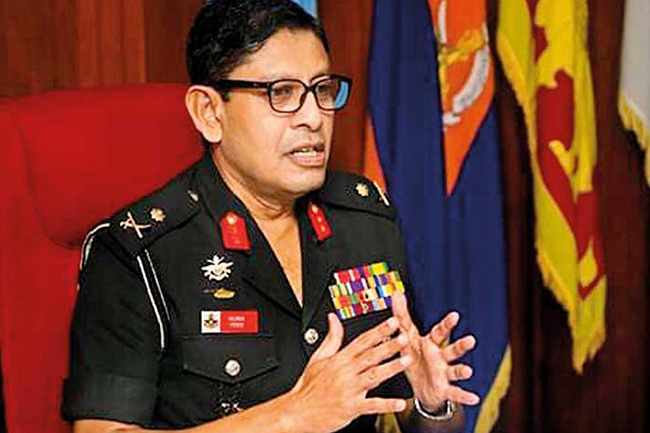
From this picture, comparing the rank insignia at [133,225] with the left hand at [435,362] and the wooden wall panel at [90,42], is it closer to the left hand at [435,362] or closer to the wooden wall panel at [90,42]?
the left hand at [435,362]

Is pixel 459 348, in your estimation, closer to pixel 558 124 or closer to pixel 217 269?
pixel 217 269

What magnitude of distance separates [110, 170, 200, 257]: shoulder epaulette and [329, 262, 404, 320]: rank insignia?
269mm

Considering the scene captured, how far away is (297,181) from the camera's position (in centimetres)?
182

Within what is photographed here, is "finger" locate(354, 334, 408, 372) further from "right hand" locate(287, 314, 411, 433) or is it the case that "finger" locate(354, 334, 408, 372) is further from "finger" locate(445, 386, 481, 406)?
"finger" locate(445, 386, 481, 406)

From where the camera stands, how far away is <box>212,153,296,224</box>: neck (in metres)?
1.88

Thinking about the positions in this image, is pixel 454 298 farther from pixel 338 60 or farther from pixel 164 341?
pixel 164 341

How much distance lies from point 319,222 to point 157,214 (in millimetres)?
284

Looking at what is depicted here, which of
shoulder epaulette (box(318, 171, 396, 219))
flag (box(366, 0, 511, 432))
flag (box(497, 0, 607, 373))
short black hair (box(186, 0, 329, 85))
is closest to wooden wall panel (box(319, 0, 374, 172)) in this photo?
flag (box(366, 0, 511, 432))

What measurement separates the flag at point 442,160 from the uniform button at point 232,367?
91cm

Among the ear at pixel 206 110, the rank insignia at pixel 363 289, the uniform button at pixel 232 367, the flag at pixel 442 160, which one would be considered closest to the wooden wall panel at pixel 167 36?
the flag at pixel 442 160

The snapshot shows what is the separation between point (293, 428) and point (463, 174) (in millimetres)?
1228

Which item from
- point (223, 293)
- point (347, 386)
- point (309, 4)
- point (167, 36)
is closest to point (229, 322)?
point (223, 293)

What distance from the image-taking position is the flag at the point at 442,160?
8.67 feet

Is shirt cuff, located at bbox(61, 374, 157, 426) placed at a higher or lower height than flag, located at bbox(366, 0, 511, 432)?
lower
